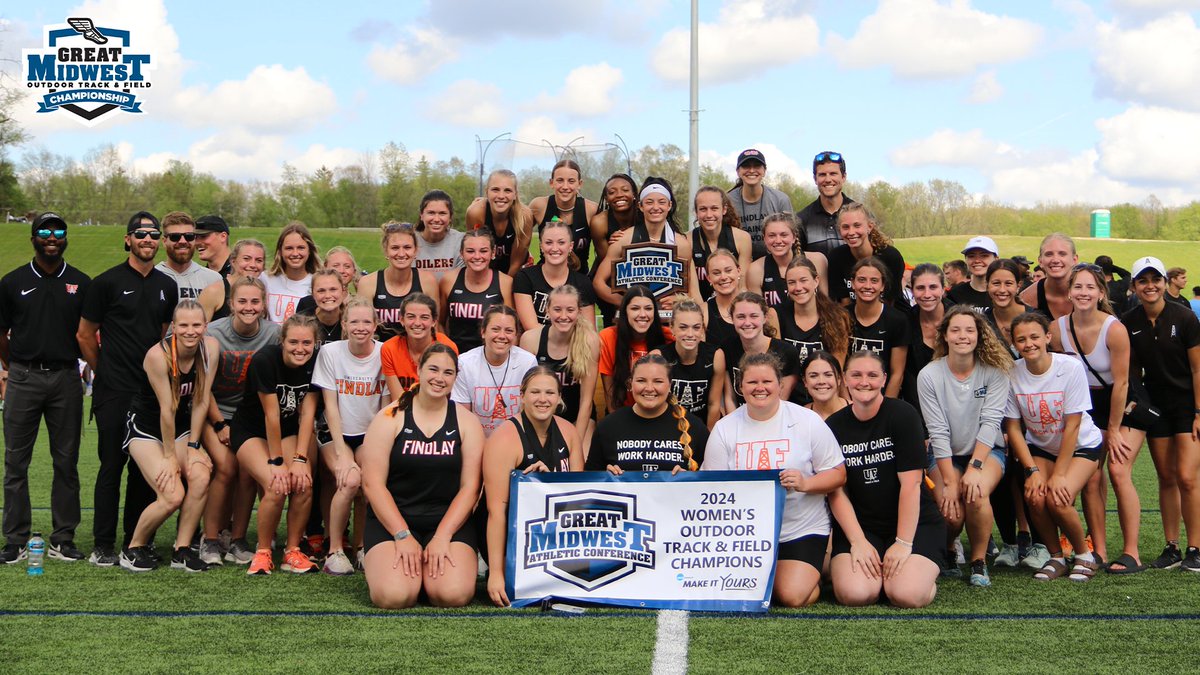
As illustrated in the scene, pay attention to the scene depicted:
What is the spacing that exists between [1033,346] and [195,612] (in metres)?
4.93

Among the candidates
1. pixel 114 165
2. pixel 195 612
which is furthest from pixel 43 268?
pixel 114 165

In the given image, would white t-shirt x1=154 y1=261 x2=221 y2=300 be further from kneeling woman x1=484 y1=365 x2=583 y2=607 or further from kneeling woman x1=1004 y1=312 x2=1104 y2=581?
kneeling woman x1=1004 y1=312 x2=1104 y2=581

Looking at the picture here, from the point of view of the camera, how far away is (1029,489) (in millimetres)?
6258

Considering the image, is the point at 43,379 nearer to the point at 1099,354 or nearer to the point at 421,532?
the point at 421,532

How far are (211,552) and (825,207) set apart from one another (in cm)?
505

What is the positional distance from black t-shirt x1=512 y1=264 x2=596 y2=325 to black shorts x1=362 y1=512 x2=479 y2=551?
5.80 ft

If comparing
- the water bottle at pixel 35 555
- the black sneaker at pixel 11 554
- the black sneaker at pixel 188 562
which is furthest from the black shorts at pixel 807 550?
the black sneaker at pixel 11 554

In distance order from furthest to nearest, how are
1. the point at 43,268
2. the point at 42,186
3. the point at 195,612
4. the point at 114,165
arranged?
the point at 114,165
the point at 42,186
the point at 43,268
the point at 195,612

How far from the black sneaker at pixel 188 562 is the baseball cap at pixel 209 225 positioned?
8.02ft

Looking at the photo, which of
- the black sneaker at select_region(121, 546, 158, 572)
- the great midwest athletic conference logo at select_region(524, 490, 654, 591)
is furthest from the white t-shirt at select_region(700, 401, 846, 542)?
the black sneaker at select_region(121, 546, 158, 572)

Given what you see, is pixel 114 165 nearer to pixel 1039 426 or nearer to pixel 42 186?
pixel 42 186

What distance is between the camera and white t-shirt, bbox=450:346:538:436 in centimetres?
632

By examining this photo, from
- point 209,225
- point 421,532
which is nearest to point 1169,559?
point 421,532

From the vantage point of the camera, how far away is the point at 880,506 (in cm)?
577
